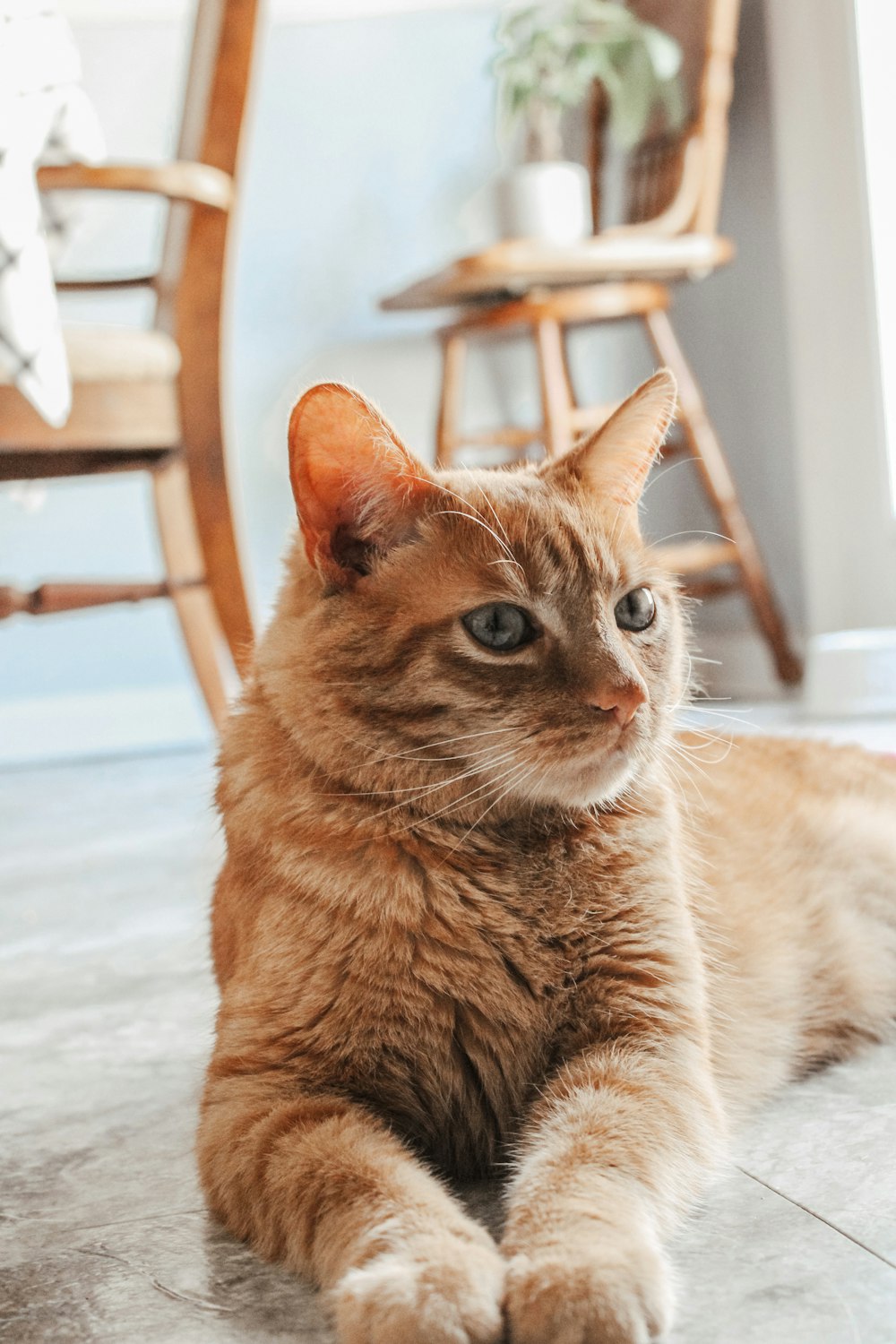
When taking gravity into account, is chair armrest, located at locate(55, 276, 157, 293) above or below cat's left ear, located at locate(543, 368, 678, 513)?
above

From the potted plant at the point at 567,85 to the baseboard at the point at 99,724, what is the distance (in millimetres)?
1563

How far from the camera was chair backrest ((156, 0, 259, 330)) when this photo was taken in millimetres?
2406

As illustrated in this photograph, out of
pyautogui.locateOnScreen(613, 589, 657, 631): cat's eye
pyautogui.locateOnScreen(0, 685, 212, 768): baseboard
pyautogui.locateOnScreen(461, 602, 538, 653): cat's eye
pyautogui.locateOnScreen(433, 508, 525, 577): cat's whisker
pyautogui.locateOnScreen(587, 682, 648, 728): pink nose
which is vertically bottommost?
pyautogui.locateOnScreen(0, 685, 212, 768): baseboard

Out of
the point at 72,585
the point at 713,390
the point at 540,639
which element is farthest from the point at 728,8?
the point at 540,639

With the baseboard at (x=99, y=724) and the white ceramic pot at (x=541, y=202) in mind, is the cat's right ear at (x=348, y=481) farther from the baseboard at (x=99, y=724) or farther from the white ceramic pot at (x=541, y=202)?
the baseboard at (x=99, y=724)

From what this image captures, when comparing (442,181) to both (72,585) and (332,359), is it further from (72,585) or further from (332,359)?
(72,585)

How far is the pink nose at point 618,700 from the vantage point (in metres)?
0.94

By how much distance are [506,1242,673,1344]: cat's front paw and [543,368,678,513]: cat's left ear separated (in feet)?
1.97

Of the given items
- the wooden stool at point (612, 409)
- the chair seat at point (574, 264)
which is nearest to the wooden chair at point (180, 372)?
the chair seat at point (574, 264)

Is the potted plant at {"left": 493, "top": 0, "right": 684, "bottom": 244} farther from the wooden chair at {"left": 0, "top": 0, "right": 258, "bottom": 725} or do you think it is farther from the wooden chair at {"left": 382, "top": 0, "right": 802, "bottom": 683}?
the wooden chair at {"left": 0, "top": 0, "right": 258, "bottom": 725}

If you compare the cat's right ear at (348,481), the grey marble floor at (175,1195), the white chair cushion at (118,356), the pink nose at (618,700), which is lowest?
the grey marble floor at (175,1195)

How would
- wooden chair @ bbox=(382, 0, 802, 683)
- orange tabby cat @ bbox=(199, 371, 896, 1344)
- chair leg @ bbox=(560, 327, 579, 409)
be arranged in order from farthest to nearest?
1. chair leg @ bbox=(560, 327, 579, 409)
2. wooden chair @ bbox=(382, 0, 802, 683)
3. orange tabby cat @ bbox=(199, 371, 896, 1344)

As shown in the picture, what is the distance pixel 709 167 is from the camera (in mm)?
3266

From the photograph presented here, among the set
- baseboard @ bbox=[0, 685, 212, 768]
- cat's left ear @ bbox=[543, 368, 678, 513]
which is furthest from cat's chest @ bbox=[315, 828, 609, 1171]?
baseboard @ bbox=[0, 685, 212, 768]
